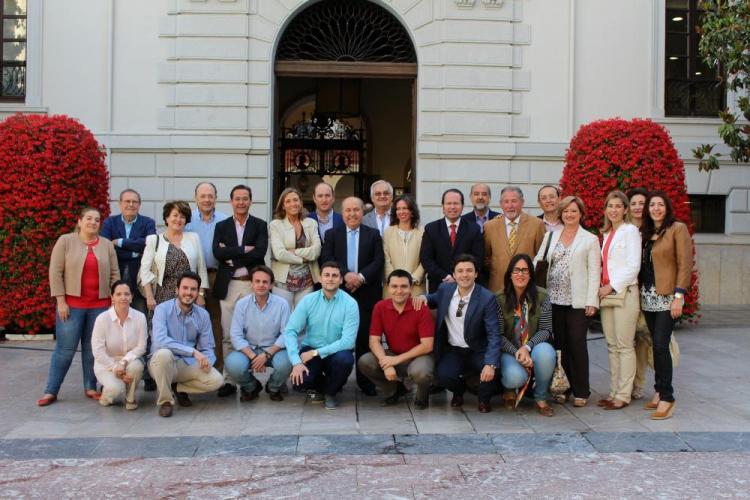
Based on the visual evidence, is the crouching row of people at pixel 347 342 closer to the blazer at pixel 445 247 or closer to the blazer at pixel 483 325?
the blazer at pixel 483 325

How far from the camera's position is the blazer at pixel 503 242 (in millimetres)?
7855

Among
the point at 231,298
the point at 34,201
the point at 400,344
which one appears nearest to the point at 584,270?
the point at 400,344

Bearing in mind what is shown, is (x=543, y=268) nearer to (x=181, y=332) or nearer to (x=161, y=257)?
(x=181, y=332)

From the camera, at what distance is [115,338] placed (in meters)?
7.18

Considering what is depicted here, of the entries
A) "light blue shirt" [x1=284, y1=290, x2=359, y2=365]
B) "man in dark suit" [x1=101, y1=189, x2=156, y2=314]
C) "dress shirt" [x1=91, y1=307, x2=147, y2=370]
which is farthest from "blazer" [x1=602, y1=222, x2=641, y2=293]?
"man in dark suit" [x1=101, y1=189, x2=156, y2=314]

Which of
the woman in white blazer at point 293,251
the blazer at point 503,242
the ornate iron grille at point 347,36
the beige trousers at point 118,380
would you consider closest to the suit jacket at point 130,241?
the beige trousers at point 118,380

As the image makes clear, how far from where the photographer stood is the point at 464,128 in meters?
13.0

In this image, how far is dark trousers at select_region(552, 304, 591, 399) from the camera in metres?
7.21

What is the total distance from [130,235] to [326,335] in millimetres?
2581

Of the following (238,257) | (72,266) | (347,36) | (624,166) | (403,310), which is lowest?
(403,310)

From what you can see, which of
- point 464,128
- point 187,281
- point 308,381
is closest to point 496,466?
point 308,381

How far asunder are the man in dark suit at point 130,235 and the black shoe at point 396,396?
8.94ft

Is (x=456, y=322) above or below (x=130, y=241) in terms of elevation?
below

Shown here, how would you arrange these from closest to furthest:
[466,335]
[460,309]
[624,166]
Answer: [466,335] < [460,309] < [624,166]
